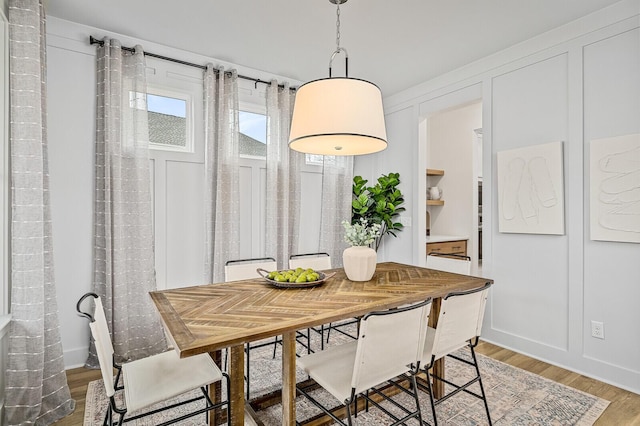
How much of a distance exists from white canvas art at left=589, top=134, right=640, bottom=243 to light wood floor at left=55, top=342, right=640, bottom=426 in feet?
3.51

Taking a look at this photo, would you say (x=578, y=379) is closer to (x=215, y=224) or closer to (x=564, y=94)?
(x=564, y=94)

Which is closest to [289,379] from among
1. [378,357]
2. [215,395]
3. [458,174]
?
[378,357]

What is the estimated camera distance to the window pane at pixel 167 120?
3129 millimetres

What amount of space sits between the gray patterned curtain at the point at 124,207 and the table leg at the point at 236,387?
1.66 meters

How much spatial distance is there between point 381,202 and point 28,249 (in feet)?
10.9

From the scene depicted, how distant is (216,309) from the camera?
1.62m

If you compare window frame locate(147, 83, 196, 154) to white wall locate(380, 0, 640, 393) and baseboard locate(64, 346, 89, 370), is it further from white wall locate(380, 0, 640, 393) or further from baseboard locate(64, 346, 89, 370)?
white wall locate(380, 0, 640, 393)

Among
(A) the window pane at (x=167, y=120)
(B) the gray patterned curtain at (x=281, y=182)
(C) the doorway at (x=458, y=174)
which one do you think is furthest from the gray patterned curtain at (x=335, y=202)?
(A) the window pane at (x=167, y=120)

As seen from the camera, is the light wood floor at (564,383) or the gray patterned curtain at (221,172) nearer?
the light wood floor at (564,383)

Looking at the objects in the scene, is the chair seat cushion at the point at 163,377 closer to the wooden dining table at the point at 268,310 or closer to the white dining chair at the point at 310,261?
the wooden dining table at the point at 268,310

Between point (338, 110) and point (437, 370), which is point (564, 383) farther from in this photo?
point (338, 110)

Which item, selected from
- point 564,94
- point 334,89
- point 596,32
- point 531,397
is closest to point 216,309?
point 334,89

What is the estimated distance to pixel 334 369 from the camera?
1.71 m

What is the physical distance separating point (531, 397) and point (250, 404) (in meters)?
1.89
